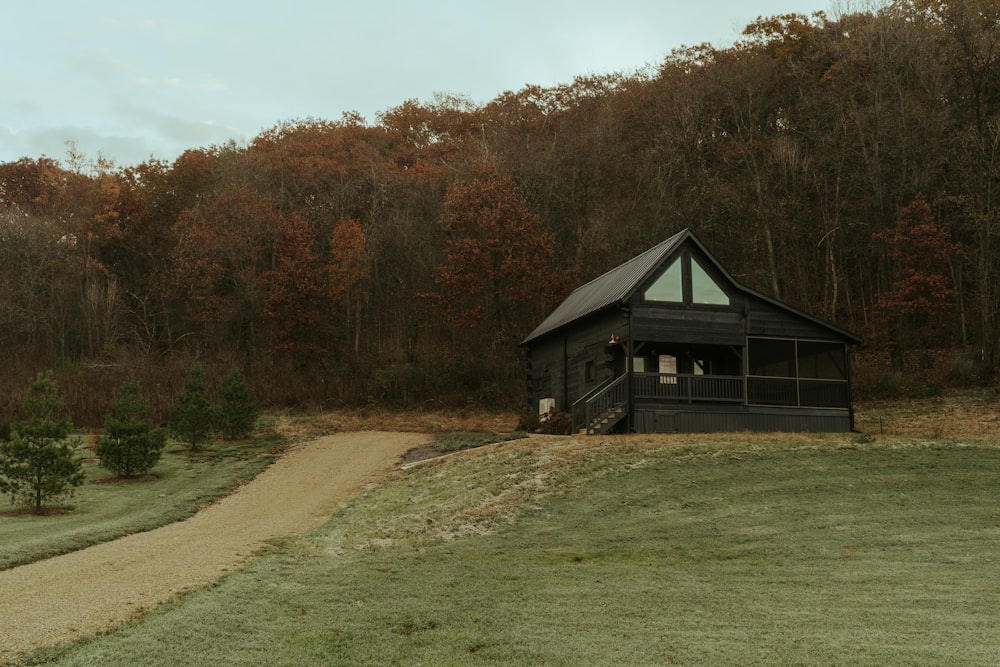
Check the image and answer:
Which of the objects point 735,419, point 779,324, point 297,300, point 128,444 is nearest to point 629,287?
point 735,419

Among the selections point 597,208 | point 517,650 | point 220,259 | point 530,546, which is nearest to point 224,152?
point 220,259

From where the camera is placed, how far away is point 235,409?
33.8m

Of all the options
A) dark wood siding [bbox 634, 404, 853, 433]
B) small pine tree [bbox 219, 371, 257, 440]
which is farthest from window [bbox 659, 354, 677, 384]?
small pine tree [bbox 219, 371, 257, 440]

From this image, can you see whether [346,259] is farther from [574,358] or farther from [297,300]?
[574,358]

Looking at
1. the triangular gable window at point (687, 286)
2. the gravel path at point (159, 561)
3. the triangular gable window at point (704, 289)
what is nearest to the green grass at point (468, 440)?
the gravel path at point (159, 561)

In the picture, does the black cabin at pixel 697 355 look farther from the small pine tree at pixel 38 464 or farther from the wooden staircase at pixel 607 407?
the small pine tree at pixel 38 464

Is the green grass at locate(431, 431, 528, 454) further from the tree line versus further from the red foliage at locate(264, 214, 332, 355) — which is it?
the red foliage at locate(264, 214, 332, 355)

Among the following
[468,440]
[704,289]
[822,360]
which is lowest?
[468,440]

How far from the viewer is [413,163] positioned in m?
55.7

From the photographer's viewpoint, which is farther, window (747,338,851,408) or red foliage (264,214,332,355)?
red foliage (264,214,332,355)

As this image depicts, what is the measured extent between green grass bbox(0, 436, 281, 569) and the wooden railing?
12.2 m

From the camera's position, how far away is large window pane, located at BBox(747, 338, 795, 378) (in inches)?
1184

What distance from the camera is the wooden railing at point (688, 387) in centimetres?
2683

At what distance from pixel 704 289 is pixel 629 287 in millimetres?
2616
